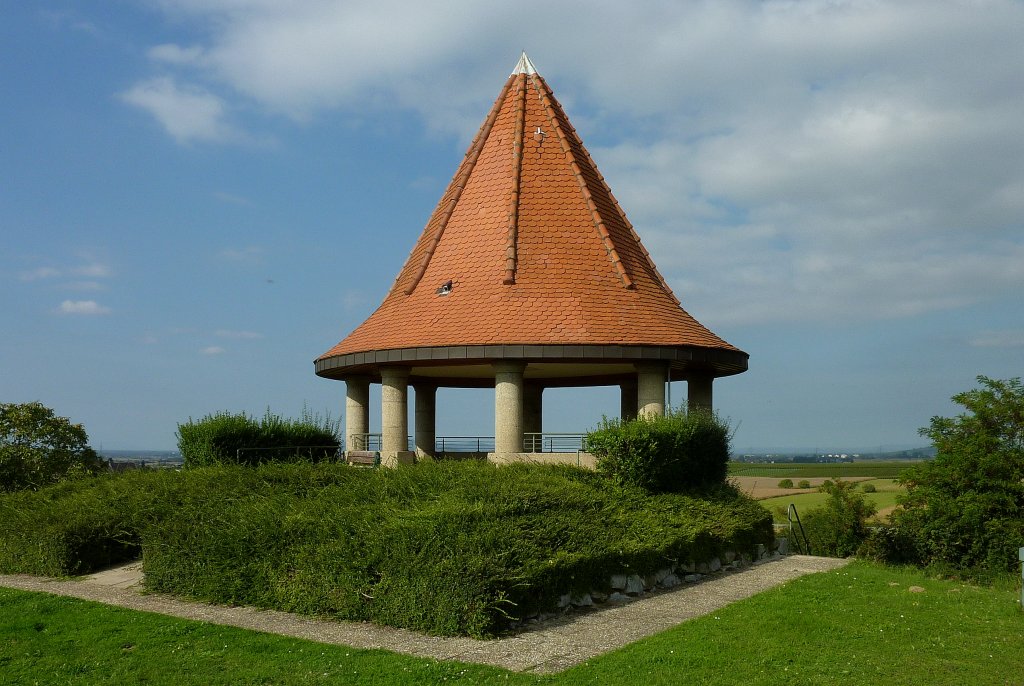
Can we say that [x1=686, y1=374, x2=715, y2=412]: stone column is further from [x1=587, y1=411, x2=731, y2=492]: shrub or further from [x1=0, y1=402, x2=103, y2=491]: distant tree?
[x1=0, y1=402, x2=103, y2=491]: distant tree

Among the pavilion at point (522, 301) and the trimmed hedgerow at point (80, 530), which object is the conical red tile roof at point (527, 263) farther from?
the trimmed hedgerow at point (80, 530)

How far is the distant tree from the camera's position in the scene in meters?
23.8

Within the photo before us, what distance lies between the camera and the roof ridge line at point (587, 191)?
864 inches

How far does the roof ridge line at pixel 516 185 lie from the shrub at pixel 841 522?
11335 mm

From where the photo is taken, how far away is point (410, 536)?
11.7 metres

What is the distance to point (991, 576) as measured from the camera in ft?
60.5

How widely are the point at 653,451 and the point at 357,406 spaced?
974 cm

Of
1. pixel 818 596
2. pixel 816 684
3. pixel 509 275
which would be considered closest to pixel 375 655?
pixel 816 684

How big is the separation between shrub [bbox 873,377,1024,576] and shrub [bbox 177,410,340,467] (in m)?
13.3

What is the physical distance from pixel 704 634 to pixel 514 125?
16.4 meters

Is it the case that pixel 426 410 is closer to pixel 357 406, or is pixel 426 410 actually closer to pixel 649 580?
pixel 357 406

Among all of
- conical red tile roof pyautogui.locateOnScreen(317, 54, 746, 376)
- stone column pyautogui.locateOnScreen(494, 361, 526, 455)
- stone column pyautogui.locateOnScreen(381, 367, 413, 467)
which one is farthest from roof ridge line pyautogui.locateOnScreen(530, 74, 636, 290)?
stone column pyautogui.locateOnScreen(381, 367, 413, 467)

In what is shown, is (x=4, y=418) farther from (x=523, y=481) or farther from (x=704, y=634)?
(x=704, y=634)

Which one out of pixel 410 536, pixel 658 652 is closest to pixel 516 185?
pixel 410 536
